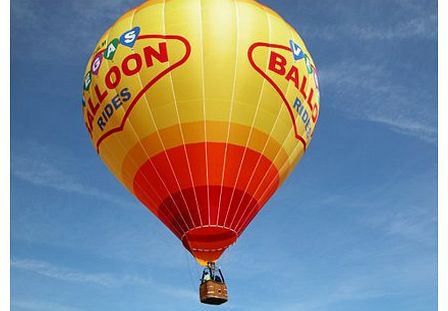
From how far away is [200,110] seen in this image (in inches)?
696

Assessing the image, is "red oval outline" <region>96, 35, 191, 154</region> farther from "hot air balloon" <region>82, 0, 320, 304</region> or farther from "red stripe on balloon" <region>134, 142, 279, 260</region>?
"red stripe on balloon" <region>134, 142, 279, 260</region>

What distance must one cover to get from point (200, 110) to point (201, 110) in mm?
29

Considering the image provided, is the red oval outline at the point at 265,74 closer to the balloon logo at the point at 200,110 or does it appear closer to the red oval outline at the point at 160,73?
the balloon logo at the point at 200,110

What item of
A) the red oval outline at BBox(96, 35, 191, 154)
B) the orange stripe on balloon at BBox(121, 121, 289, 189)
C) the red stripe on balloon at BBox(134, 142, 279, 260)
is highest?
the red oval outline at BBox(96, 35, 191, 154)

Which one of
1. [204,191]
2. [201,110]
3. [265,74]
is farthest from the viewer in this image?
[265,74]

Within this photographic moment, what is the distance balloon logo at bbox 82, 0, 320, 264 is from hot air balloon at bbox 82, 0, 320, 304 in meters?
0.03

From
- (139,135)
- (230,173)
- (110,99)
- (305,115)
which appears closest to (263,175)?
(230,173)

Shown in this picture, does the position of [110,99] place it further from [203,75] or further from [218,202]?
[218,202]

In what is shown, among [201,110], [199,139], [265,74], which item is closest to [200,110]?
[201,110]

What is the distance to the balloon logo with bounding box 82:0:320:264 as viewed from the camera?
17.7 meters

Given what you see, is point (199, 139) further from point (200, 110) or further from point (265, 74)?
point (265, 74)

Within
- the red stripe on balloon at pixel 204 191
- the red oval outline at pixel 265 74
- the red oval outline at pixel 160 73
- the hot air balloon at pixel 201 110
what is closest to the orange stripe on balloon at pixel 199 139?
the hot air balloon at pixel 201 110

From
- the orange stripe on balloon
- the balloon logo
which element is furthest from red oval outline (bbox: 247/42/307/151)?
the orange stripe on balloon

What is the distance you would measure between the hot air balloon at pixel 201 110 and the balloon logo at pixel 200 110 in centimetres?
3
